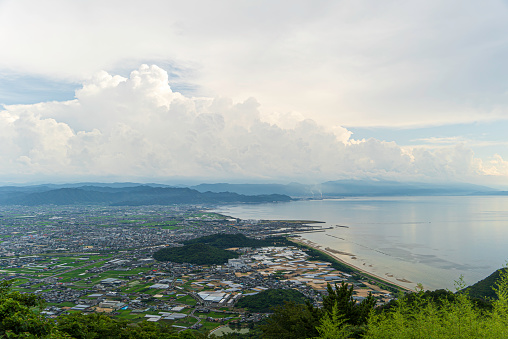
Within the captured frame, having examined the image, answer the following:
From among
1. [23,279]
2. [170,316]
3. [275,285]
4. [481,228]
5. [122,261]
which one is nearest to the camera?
[170,316]

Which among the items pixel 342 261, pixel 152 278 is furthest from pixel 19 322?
pixel 342 261

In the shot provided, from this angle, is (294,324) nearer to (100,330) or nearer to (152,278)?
(100,330)

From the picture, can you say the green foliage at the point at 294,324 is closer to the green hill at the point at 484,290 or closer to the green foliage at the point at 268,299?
the green foliage at the point at 268,299

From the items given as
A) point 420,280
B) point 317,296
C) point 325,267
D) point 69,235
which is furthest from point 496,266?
→ point 69,235

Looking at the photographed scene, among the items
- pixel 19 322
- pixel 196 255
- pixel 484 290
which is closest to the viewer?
pixel 19 322

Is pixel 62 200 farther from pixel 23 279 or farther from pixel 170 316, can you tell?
pixel 170 316
